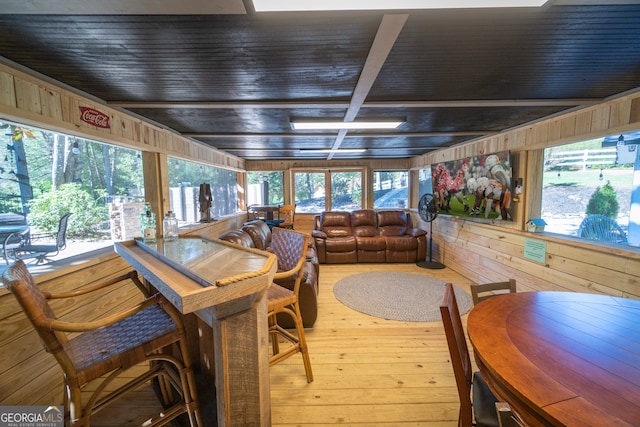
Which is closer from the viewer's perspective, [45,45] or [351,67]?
[45,45]

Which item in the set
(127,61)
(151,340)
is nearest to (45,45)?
(127,61)

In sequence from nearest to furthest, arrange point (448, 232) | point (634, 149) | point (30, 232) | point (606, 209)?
point (30, 232) < point (634, 149) < point (606, 209) < point (448, 232)

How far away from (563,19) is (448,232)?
387cm

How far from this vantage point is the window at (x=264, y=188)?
6676 mm

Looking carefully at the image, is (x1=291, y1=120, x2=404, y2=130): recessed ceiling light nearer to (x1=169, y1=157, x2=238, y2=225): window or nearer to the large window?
(x1=169, y1=157, x2=238, y2=225): window

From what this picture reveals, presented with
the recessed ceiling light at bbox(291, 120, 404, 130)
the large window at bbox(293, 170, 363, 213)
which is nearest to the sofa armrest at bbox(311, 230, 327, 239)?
the large window at bbox(293, 170, 363, 213)

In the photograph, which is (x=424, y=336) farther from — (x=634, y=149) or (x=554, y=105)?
(x=634, y=149)

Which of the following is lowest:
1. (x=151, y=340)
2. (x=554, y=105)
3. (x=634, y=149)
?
(x=151, y=340)

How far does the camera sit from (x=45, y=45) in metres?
1.37

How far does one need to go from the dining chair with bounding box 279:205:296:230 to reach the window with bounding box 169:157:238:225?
1.26 m

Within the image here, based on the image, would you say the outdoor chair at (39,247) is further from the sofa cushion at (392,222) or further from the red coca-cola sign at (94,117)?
the sofa cushion at (392,222)

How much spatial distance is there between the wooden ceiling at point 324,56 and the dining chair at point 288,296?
1265 mm

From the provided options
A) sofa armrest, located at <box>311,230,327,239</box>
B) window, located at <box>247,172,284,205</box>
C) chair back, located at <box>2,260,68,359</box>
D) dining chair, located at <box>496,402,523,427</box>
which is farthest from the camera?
window, located at <box>247,172,284,205</box>

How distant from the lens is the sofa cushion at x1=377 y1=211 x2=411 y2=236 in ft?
17.9
